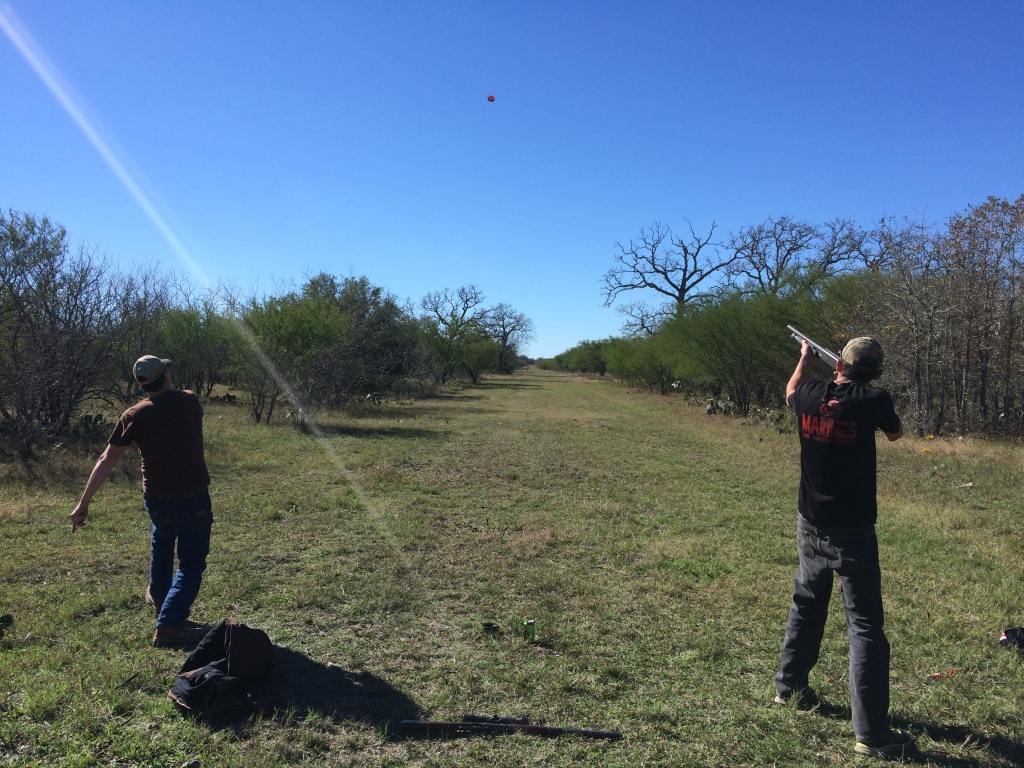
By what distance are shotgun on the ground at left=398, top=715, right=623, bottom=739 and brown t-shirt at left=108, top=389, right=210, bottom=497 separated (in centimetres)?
207

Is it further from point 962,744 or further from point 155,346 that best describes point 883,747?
point 155,346

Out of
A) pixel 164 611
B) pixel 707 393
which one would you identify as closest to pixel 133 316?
pixel 164 611

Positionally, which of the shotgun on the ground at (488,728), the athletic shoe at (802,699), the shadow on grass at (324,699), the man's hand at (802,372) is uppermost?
the man's hand at (802,372)

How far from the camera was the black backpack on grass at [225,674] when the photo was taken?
117 inches

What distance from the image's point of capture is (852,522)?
2.90 meters

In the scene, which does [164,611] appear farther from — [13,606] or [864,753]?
[864,753]

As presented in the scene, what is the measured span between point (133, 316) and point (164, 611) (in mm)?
12421

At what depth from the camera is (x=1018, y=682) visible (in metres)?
3.50

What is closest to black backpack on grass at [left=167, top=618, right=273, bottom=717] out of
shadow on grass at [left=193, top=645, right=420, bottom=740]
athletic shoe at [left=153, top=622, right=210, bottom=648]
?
shadow on grass at [left=193, top=645, right=420, bottom=740]

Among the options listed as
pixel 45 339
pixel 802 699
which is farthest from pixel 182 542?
pixel 45 339

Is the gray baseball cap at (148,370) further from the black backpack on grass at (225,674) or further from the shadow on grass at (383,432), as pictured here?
the shadow on grass at (383,432)

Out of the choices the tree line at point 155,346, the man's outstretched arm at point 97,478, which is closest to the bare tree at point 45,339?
the tree line at point 155,346

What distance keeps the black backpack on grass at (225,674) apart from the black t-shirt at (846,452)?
3000mm

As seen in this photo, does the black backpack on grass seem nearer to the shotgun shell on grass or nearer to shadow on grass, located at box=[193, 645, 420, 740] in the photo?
shadow on grass, located at box=[193, 645, 420, 740]
